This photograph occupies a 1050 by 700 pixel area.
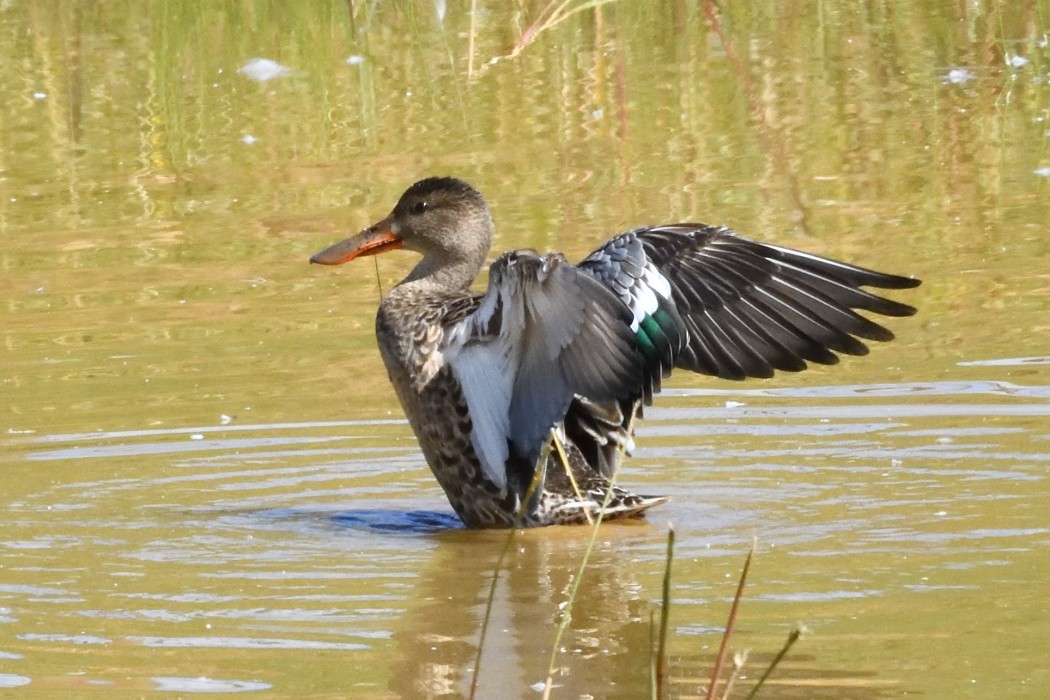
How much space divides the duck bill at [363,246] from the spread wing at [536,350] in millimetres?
1156

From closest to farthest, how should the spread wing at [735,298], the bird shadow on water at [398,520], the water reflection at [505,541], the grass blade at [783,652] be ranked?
the grass blade at [783,652]
the water reflection at [505,541]
the spread wing at [735,298]
the bird shadow on water at [398,520]

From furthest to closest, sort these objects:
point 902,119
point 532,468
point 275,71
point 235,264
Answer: point 275,71 < point 902,119 < point 235,264 < point 532,468

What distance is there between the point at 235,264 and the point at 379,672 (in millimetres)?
4765

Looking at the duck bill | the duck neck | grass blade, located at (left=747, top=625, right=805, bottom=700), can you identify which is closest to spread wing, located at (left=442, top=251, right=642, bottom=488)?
the duck neck

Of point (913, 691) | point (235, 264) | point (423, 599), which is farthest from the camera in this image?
point (235, 264)

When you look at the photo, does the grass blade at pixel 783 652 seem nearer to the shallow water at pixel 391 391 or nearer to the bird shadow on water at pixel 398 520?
the shallow water at pixel 391 391

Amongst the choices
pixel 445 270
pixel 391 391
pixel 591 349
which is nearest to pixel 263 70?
pixel 391 391

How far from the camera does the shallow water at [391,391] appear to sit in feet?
16.0

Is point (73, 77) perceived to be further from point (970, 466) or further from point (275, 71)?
point (970, 466)

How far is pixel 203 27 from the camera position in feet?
43.3

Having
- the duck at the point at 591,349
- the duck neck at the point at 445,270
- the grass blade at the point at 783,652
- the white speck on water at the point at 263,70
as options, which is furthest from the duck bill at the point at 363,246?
the white speck on water at the point at 263,70

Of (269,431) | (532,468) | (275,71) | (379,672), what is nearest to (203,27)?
(275,71)

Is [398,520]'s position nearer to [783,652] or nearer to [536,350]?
[536,350]

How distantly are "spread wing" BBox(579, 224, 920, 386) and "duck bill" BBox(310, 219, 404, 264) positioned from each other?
113 cm
